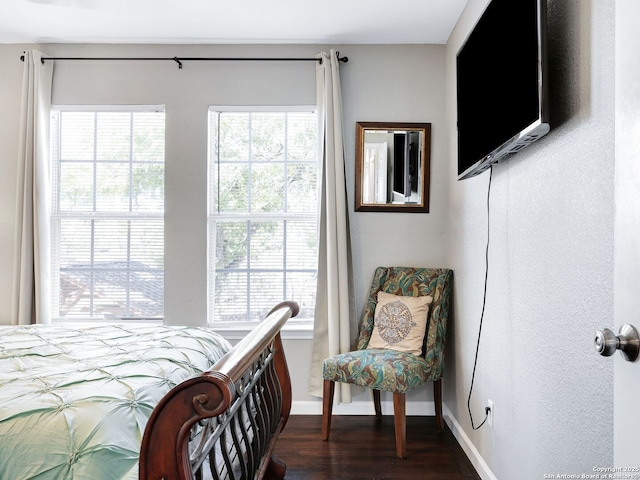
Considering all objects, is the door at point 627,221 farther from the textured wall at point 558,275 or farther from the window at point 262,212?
the window at point 262,212

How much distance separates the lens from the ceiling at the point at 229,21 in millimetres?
2900

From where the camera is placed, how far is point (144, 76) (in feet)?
11.4

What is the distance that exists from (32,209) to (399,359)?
260 cm

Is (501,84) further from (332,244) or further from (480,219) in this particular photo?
(332,244)

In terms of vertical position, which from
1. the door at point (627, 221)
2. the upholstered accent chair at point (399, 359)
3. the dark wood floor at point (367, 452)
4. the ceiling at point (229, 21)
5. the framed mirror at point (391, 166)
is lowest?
the dark wood floor at point (367, 452)

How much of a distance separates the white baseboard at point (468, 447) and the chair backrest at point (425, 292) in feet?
1.26

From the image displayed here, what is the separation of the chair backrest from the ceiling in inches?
62.5

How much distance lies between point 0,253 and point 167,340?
2.16 m

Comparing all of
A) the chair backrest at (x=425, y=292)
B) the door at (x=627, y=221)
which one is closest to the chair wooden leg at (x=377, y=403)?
the chair backrest at (x=425, y=292)

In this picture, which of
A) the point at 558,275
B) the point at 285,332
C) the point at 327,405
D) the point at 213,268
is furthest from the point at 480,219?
the point at 213,268

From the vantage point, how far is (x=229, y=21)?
10.2 ft

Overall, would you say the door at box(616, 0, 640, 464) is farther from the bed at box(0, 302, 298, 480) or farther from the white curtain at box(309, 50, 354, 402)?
the white curtain at box(309, 50, 354, 402)

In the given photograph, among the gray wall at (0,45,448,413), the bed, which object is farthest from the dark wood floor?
the bed

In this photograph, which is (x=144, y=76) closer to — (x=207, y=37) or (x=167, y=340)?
(x=207, y=37)
